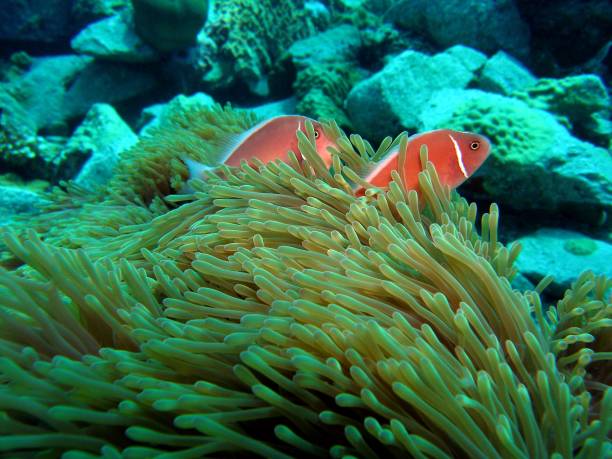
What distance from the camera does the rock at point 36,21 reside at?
7.16m

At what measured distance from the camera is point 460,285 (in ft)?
4.45

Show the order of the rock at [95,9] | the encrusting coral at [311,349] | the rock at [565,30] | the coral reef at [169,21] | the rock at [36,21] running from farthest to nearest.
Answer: the rock at [95,9]
the rock at [36,21]
the coral reef at [169,21]
the rock at [565,30]
the encrusting coral at [311,349]

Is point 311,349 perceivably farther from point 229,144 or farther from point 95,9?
point 95,9

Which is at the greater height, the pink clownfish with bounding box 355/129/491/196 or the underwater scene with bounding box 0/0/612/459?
the pink clownfish with bounding box 355/129/491/196

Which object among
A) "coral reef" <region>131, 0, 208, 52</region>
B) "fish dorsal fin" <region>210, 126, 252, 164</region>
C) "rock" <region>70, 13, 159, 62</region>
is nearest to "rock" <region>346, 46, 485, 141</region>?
"fish dorsal fin" <region>210, 126, 252, 164</region>

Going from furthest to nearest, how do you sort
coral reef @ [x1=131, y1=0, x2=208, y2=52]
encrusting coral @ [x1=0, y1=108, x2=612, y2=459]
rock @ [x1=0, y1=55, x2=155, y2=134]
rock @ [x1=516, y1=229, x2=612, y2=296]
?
1. rock @ [x1=0, y1=55, x2=155, y2=134]
2. coral reef @ [x1=131, y1=0, x2=208, y2=52]
3. rock @ [x1=516, y1=229, x2=612, y2=296]
4. encrusting coral @ [x1=0, y1=108, x2=612, y2=459]

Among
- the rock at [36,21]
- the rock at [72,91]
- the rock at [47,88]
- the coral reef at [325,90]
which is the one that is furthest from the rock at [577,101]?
the rock at [36,21]

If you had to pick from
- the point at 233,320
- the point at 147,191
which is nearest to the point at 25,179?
the point at 147,191

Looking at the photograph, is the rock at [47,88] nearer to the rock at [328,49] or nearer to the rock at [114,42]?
the rock at [114,42]

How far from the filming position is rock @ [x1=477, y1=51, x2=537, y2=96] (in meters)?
4.68

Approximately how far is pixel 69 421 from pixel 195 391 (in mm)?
312

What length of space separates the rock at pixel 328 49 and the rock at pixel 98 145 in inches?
105

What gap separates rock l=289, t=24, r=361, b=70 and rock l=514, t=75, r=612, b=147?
290 cm

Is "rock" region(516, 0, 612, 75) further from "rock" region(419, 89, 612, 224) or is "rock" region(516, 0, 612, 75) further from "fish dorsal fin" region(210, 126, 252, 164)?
"fish dorsal fin" region(210, 126, 252, 164)
